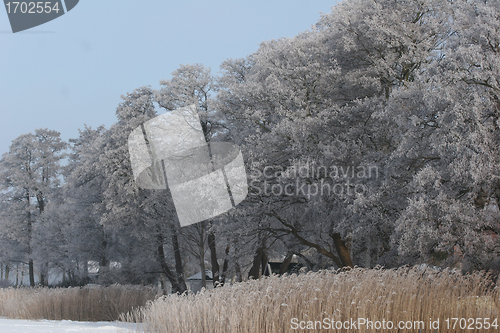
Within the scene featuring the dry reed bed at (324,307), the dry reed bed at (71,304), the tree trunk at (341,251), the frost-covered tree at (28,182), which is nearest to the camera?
the dry reed bed at (324,307)

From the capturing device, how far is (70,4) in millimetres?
17500

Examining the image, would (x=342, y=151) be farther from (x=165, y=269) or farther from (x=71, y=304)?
(x=165, y=269)

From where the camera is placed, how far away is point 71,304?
15328 millimetres

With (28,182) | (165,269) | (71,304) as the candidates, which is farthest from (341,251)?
(28,182)

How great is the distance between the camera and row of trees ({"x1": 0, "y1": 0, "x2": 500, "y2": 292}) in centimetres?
1059

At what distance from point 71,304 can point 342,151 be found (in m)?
11.1

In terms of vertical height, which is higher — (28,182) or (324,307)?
(28,182)

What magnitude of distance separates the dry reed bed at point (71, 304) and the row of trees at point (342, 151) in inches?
168

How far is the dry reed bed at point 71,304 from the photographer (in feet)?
48.6

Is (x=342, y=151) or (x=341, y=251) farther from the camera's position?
(x=341, y=251)

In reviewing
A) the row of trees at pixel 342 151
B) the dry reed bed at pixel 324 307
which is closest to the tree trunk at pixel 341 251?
the row of trees at pixel 342 151

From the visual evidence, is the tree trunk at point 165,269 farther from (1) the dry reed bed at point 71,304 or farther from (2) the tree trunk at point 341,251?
(2) the tree trunk at point 341,251

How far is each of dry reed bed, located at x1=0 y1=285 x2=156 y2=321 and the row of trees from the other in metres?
4.27

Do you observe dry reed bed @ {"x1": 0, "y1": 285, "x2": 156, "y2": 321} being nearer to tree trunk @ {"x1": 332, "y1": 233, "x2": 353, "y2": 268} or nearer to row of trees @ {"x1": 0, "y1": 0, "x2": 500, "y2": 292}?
row of trees @ {"x1": 0, "y1": 0, "x2": 500, "y2": 292}
